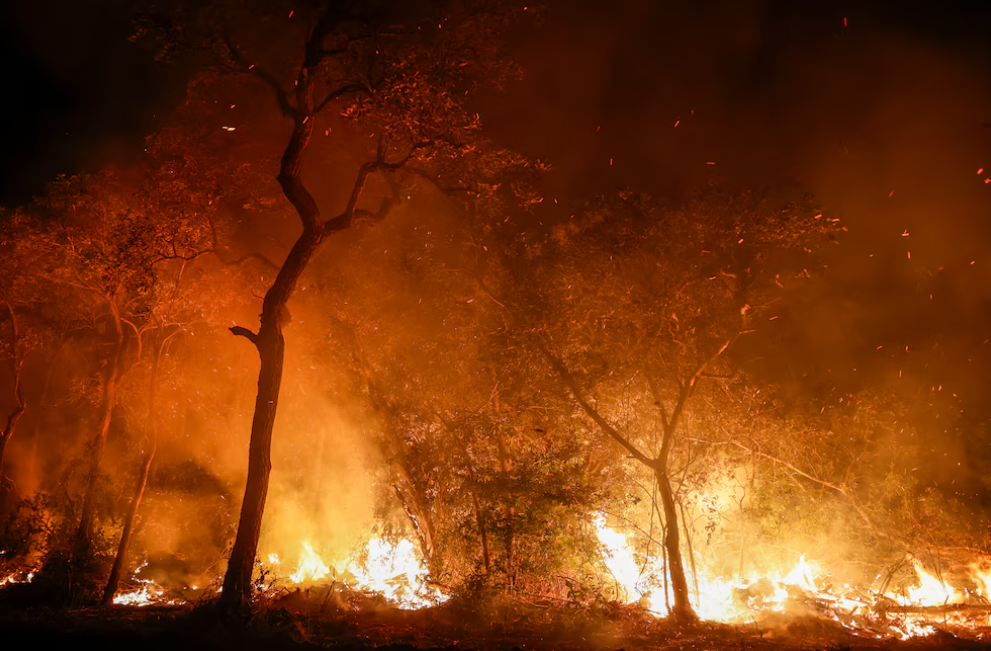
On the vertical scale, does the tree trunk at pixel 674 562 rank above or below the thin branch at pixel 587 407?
below

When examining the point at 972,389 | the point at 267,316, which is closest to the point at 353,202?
the point at 267,316

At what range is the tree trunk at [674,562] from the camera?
13758 mm

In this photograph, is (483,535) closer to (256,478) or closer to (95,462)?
(256,478)

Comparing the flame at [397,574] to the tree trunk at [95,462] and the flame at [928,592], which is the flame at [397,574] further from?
the flame at [928,592]

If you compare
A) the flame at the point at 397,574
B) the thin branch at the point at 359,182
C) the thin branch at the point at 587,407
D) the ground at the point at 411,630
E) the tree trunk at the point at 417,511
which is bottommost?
the ground at the point at 411,630

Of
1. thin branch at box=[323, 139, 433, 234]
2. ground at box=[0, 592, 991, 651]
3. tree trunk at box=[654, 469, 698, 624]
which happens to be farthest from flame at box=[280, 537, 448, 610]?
thin branch at box=[323, 139, 433, 234]

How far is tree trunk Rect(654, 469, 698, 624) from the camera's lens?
542 inches

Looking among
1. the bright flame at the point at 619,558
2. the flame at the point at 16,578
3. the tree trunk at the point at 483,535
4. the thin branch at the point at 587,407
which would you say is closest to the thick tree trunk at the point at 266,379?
the tree trunk at the point at 483,535

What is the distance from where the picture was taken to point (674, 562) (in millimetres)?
13992

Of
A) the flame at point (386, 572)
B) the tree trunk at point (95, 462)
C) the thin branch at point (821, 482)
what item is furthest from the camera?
the thin branch at point (821, 482)

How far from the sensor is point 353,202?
517 inches

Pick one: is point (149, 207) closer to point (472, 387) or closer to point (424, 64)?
point (424, 64)

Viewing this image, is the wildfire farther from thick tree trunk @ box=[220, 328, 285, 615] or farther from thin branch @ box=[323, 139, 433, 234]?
thin branch @ box=[323, 139, 433, 234]

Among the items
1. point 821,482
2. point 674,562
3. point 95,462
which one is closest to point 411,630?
point 674,562
